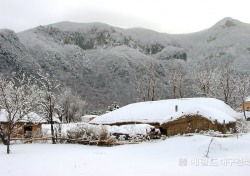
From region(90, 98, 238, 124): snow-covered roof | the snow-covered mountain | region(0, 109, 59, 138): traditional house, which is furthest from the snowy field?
the snow-covered mountain

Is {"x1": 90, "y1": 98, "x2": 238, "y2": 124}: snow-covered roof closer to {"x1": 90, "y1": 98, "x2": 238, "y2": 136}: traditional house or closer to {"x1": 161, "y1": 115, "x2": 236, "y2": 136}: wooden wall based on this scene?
{"x1": 90, "y1": 98, "x2": 238, "y2": 136}: traditional house

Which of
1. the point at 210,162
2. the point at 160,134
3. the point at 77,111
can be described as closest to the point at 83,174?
the point at 210,162

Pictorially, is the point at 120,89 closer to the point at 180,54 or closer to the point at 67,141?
the point at 180,54

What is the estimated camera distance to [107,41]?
178 metres

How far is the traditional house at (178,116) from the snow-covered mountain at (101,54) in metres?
61.9

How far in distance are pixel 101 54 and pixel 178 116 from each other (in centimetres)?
12578

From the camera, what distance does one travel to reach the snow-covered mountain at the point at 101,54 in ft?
397

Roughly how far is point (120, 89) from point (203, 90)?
2557 inches

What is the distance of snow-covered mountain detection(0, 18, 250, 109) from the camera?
121 metres

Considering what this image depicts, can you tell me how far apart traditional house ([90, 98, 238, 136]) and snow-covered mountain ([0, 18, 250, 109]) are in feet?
203

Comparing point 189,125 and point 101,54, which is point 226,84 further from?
point 101,54

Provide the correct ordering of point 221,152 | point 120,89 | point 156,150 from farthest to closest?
1. point 120,89
2. point 156,150
3. point 221,152

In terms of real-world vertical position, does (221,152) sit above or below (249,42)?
below

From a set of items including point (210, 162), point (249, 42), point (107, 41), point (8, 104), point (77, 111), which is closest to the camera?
point (210, 162)
